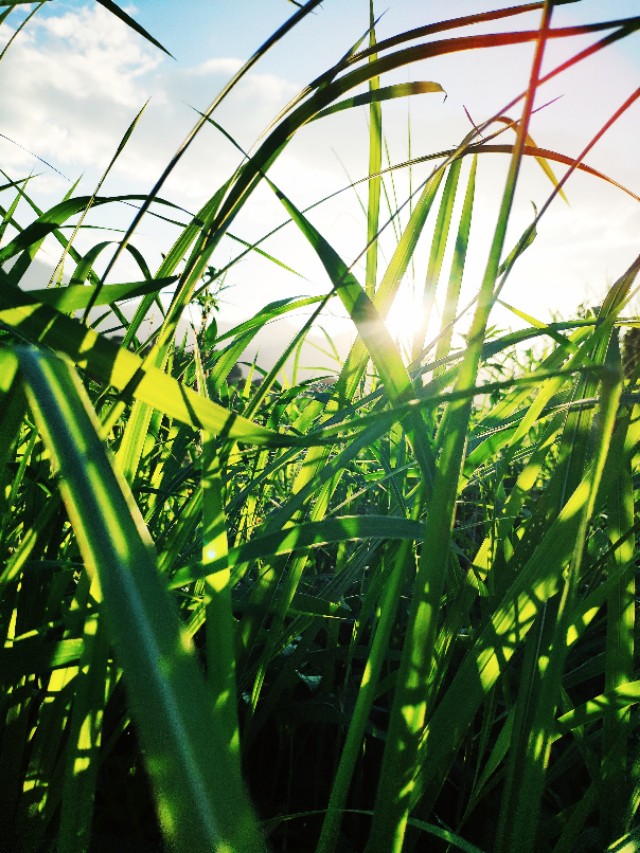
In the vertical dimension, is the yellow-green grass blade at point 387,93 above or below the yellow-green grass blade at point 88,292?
above

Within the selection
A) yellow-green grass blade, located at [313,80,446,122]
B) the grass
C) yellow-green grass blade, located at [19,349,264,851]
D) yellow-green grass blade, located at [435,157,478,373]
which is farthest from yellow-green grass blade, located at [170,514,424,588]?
yellow-green grass blade, located at [313,80,446,122]

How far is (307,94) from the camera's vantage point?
407 millimetres

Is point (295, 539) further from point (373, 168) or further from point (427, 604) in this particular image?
point (373, 168)

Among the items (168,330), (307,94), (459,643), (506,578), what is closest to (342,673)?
(459,643)

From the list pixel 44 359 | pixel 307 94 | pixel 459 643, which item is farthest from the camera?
pixel 459 643

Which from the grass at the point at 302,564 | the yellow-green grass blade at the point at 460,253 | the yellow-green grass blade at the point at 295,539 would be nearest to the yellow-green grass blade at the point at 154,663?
the grass at the point at 302,564

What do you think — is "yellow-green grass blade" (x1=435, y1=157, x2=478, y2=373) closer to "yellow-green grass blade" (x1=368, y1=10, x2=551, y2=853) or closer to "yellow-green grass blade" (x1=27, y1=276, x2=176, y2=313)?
"yellow-green grass blade" (x1=368, y1=10, x2=551, y2=853)

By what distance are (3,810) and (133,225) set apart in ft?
1.85

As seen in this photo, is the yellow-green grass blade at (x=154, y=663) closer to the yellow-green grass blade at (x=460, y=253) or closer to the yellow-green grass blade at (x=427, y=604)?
the yellow-green grass blade at (x=427, y=604)

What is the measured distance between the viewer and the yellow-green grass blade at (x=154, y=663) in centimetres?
18

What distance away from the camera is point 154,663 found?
0.19 m

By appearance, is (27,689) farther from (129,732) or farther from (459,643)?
(459,643)

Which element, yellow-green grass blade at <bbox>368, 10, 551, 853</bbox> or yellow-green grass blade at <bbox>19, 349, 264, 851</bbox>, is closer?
yellow-green grass blade at <bbox>19, 349, 264, 851</bbox>

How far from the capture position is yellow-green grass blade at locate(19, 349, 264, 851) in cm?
18
